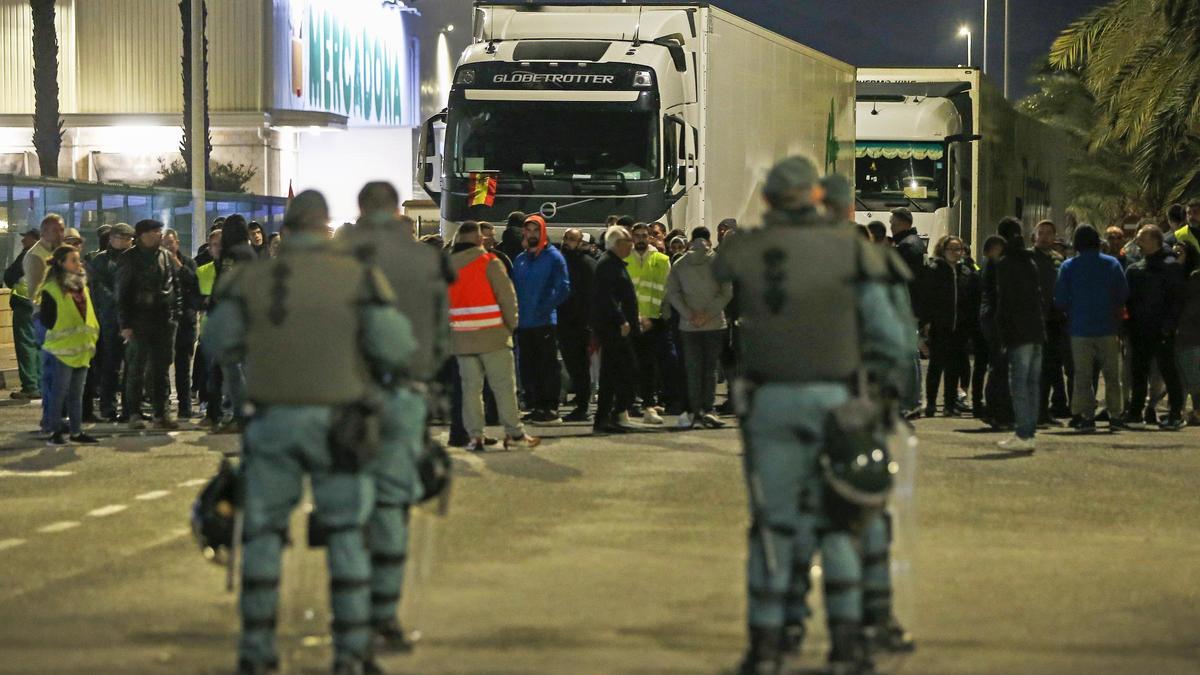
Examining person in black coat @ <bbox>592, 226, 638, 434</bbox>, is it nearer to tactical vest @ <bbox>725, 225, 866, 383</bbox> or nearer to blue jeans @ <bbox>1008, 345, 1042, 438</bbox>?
blue jeans @ <bbox>1008, 345, 1042, 438</bbox>

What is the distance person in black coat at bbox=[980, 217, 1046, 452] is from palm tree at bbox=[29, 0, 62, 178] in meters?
30.4

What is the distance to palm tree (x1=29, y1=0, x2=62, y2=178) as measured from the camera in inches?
1702

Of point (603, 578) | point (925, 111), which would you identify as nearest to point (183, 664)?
point (603, 578)

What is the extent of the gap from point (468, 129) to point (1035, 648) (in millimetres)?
15513

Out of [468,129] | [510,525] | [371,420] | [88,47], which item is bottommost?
[510,525]

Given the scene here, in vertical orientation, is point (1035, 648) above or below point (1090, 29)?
below

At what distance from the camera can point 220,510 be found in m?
7.82

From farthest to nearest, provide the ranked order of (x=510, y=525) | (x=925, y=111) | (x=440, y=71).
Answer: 1. (x=440, y=71)
2. (x=925, y=111)
3. (x=510, y=525)

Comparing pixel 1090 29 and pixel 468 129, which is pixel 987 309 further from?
pixel 1090 29

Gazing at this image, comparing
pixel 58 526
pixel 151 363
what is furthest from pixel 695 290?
pixel 58 526

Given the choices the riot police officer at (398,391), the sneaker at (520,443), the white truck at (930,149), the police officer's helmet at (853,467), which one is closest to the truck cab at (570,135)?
the sneaker at (520,443)

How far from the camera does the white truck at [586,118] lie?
22656mm

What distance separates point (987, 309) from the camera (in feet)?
58.2

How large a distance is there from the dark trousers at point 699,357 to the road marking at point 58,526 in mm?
7182
